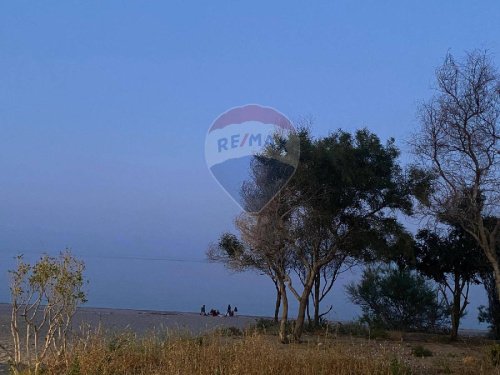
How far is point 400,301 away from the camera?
27.5m

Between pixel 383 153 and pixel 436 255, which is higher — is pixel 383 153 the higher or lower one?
the higher one

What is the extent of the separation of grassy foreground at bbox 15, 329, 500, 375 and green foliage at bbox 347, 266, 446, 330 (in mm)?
17090

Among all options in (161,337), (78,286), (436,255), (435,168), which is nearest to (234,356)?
(161,337)

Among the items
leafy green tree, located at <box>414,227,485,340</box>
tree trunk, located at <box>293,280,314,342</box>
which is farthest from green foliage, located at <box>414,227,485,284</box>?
tree trunk, located at <box>293,280,314,342</box>

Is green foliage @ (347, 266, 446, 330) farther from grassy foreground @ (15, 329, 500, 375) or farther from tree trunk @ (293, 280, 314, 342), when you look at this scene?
grassy foreground @ (15, 329, 500, 375)

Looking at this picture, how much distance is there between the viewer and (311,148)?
1950 cm

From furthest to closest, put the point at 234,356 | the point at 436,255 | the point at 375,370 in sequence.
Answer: the point at 436,255 → the point at 234,356 → the point at 375,370

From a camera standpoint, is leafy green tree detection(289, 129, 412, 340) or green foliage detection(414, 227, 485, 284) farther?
green foliage detection(414, 227, 485, 284)

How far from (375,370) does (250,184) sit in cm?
1200

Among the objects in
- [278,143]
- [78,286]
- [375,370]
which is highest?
[278,143]

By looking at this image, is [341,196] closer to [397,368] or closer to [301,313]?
[301,313]

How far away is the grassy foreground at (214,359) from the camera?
340 inches

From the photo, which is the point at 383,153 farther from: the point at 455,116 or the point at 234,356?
the point at 234,356

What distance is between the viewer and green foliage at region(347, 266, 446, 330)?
27.2 metres
